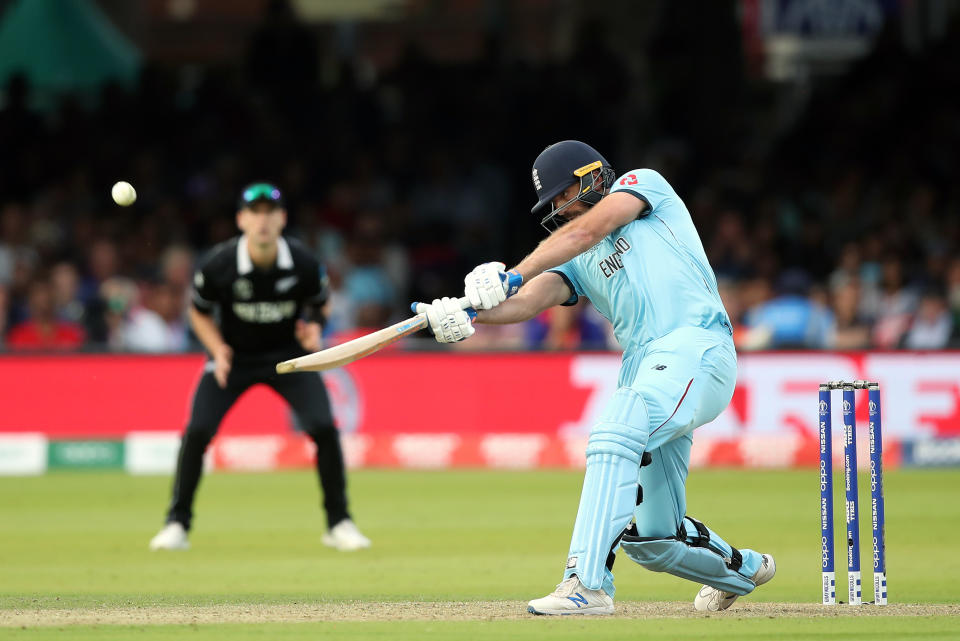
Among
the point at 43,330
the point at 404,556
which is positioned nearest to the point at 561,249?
the point at 404,556

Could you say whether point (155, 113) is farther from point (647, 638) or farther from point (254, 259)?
point (647, 638)

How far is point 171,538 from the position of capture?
25.4 ft

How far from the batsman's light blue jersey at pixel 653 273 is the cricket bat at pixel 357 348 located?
711 mm

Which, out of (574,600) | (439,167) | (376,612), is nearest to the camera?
(574,600)

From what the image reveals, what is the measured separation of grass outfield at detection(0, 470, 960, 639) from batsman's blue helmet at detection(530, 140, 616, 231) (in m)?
1.52

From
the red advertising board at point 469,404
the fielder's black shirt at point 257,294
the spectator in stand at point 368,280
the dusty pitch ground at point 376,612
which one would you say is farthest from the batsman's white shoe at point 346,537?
the spectator in stand at point 368,280

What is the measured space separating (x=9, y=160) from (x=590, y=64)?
6.33 m

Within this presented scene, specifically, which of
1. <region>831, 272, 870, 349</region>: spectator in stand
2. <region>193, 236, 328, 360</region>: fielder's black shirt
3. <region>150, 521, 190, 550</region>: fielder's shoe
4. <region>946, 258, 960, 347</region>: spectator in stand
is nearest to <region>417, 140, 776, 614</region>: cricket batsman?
<region>193, 236, 328, 360</region>: fielder's black shirt

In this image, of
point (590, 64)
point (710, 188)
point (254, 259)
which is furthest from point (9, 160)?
point (254, 259)

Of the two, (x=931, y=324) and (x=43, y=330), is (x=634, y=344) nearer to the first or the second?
(x=931, y=324)

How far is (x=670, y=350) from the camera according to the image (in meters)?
5.12

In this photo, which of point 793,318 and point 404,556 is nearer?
point 404,556

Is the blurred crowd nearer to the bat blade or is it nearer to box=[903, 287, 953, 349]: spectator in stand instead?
box=[903, 287, 953, 349]: spectator in stand

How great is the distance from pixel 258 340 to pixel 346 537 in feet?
3.82
